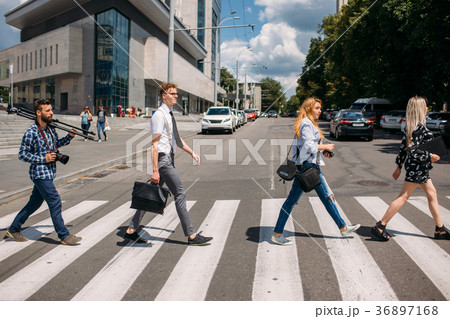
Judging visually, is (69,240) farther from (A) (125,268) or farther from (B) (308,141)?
(B) (308,141)

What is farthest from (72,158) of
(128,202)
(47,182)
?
(47,182)

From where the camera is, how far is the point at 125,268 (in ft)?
13.9

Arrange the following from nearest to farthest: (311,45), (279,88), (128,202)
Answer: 1. (128,202)
2. (311,45)
3. (279,88)

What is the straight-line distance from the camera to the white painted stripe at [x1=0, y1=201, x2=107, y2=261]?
4930 millimetres

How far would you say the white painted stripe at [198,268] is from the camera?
3.57 meters

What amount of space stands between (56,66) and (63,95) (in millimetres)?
3399

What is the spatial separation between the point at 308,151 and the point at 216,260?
1659 mm

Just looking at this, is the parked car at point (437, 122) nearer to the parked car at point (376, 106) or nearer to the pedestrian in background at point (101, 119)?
the pedestrian in background at point (101, 119)

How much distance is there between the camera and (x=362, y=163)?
42.0ft

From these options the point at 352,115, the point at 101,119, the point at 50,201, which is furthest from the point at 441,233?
the point at 101,119

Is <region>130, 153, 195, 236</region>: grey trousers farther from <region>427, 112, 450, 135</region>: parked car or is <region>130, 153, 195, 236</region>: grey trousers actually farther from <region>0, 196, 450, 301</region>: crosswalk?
<region>427, 112, 450, 135</region>: parked car
